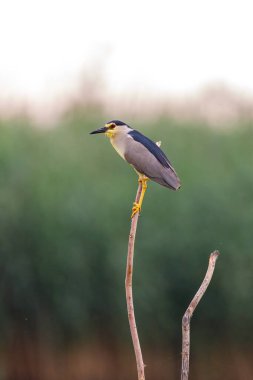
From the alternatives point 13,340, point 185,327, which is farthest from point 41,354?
point 185,327

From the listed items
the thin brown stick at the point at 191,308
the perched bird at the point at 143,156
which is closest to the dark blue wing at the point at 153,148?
the perched bird at the point at 143,156

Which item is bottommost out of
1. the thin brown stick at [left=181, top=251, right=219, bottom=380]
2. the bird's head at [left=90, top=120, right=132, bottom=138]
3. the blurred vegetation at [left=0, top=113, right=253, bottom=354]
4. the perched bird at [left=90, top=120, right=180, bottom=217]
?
the blurred vegetation at [left=0, top=113, right=253, bottom=354]

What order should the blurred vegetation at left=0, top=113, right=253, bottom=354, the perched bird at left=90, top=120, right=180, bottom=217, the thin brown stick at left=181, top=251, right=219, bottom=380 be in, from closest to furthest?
the thin brown stick at left=181, top=251, right=219, bottom=380 → the perched bird at left=90, top=120, right=180, bottom=217 → the blurred vegetation at left=0, top=113, right=253, bottom=354

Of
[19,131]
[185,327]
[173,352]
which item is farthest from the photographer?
[19,131]

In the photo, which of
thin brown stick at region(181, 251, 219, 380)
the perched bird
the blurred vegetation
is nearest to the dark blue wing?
the perched bird

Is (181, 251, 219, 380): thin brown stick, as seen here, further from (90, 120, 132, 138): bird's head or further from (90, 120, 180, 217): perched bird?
(90, 120, 132, 138): bird's head

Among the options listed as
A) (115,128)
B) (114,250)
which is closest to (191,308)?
(115,128)

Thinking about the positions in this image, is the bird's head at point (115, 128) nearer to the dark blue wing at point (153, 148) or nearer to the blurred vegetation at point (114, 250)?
the dark blue wing at point (153, 148)

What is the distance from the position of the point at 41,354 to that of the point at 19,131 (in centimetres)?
107

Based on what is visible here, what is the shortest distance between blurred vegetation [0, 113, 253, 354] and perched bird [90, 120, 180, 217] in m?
1.82

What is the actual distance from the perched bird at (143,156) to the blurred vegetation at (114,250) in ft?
5.98

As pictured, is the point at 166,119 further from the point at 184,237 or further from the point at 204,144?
the point at 184,237

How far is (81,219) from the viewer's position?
4.37m

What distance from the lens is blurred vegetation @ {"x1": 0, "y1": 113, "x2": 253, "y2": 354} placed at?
4289 millimetres
